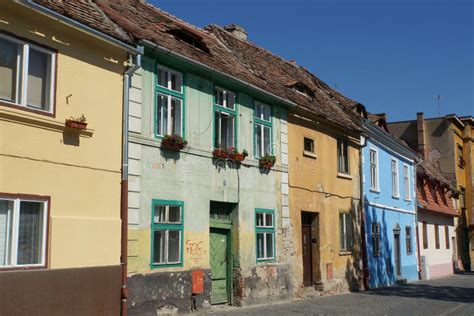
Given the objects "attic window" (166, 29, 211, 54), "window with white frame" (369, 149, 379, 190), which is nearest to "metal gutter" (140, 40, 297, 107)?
"attic window" (166, 29, 211, 54)

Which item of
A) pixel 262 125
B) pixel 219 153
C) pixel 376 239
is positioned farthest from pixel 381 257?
pixel 219 153

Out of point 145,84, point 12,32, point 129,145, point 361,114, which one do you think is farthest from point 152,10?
point 361,114

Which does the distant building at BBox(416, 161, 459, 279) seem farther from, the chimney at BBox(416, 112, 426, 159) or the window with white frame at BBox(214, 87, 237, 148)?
the window with white frame at BBox(214, 87, 237, 148)

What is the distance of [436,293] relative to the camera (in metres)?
20.9

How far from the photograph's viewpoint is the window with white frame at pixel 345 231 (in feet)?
68.4

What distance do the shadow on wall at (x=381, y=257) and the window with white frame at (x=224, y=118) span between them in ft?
31.8

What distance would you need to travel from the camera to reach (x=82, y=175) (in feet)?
34.8

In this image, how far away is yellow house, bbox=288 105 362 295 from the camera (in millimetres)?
17969

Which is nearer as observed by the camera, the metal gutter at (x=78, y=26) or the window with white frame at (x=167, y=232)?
the metal gutter at (x=78, y=26)

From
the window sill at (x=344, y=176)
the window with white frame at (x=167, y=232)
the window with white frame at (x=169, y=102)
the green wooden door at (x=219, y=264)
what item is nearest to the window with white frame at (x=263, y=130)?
the green wooden door at (x=219, y=264)

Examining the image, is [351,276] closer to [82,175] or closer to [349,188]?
[349,188]

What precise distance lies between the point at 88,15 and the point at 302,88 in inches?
413

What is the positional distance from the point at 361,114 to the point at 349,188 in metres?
4.14

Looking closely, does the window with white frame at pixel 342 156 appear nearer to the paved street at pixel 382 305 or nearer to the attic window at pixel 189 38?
the paved street at pixel 382 305
